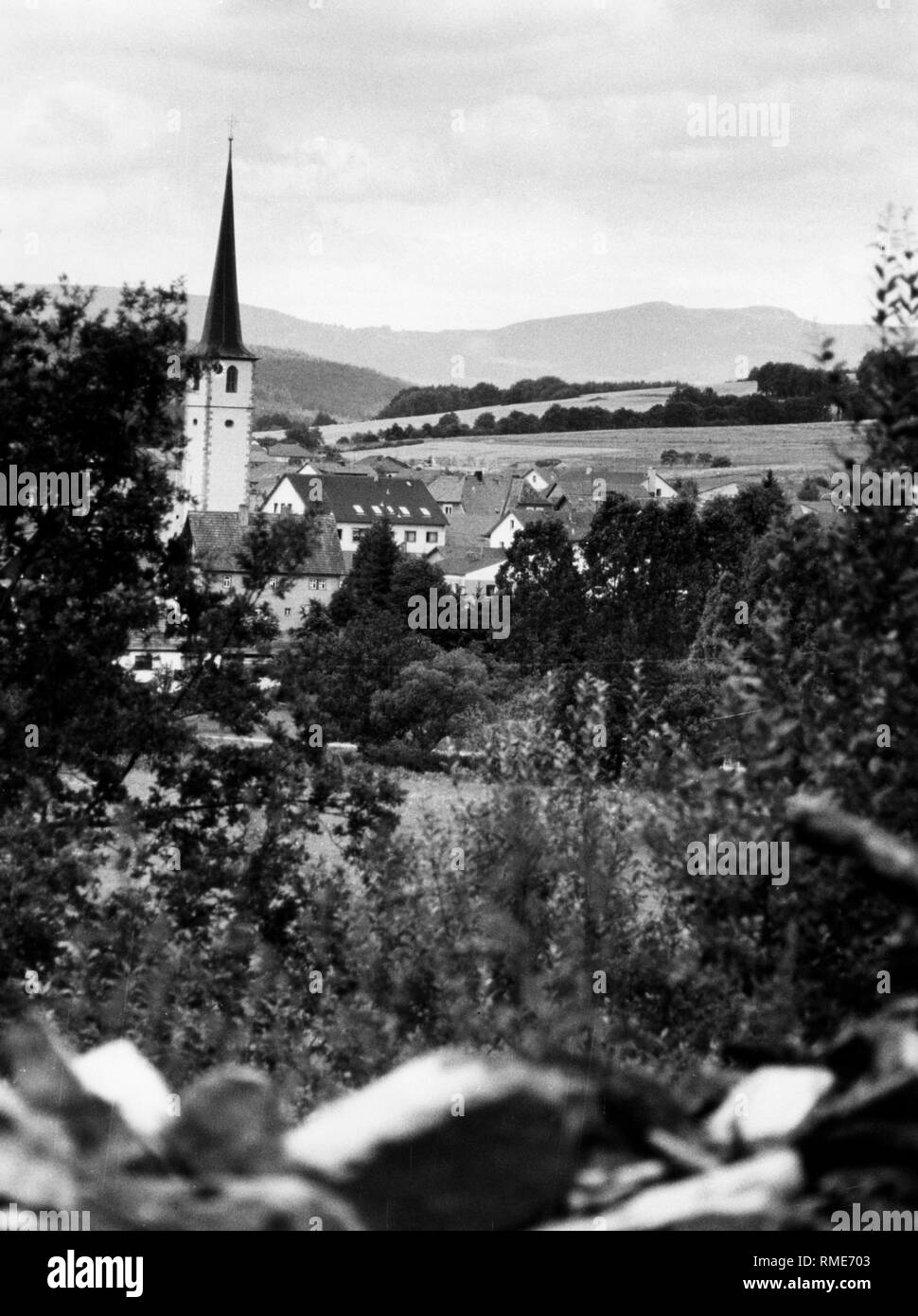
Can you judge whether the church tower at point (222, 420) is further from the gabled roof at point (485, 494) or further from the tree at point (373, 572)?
Result: the tree at point (373, 572)

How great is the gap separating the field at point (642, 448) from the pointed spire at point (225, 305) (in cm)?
2223

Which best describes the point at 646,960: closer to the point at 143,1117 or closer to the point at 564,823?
the point at 564,823

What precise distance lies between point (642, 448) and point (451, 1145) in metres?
106

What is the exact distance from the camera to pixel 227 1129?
12.7 ft

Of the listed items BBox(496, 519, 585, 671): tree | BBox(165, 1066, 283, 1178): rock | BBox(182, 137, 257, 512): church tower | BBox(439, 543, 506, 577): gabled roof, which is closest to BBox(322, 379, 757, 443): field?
BBox(182, 137, 257, 512): church tower

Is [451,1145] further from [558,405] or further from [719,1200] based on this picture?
[558,405]

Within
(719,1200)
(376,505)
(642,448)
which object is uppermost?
(642,448)

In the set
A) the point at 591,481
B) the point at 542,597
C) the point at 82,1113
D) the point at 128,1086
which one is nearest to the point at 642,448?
the point at 591,481

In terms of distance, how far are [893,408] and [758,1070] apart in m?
3.41

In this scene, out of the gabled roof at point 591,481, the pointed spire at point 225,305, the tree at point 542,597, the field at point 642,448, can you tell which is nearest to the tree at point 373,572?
the tree at point 542,597

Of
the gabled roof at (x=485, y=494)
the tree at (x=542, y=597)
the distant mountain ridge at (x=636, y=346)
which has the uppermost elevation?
the distant mountain ridge at (x=636, y=346)

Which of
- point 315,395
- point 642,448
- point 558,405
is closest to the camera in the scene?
point 642,448

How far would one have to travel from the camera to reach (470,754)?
12109 millimetres

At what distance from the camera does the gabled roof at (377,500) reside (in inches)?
3605
